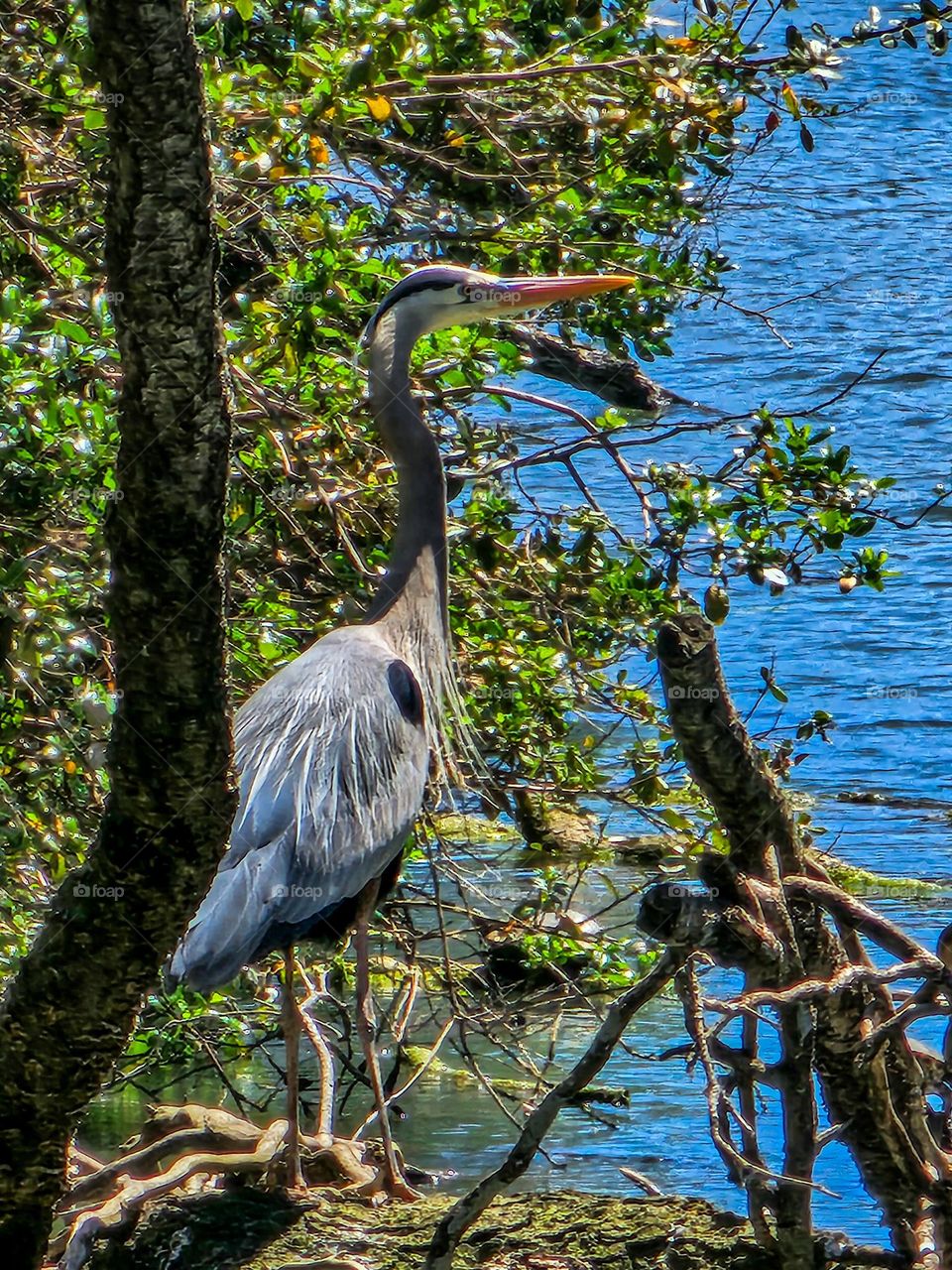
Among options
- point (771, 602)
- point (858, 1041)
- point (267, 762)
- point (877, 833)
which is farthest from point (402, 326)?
point (771, 602)

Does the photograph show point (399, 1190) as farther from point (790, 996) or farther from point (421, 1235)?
point (790, 996)

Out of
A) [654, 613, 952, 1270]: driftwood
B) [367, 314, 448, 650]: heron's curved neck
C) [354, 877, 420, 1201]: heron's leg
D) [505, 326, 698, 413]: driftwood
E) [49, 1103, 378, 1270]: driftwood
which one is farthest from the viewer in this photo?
[505, 326, 698, 413]: driftwood

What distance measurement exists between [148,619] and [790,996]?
1082 mm

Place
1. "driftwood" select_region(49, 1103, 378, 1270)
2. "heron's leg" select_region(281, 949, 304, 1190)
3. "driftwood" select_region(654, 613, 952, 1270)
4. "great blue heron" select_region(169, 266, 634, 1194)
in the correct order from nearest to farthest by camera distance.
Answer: "driftwood" select_region(654, 613, 952, 1270) < "driftwood" select_region(49, 1103, 378, 1270) < "heron's leg" select_region(281, 949, 304, 1190) < "great blue heron" select_region(169, 266, 634, 1194)

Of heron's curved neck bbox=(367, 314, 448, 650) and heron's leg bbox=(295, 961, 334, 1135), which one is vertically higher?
heron's curved neck bbox=(367, 314, 448, 650)

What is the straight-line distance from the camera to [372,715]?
5.62m

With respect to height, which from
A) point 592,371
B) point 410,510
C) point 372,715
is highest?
point 592,371

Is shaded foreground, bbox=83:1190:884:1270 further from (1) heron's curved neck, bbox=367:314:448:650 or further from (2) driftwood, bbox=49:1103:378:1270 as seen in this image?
(1) heron's curved neck, bbox=367:314:448:650

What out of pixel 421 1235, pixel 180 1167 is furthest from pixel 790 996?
pixel 180 1167

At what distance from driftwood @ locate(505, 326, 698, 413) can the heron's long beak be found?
0.41 metres

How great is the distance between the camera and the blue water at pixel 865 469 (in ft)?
21.0

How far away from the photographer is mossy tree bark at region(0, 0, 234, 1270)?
2.50 metres

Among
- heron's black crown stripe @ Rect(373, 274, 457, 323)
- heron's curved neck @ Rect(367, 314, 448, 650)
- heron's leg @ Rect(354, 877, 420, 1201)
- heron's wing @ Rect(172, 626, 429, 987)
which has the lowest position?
heron's leg @ Rect(354, 877, 420, 1201)

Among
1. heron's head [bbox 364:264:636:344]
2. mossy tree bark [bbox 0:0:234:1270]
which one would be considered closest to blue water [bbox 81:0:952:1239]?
heron's head [bbox 364:264:636:344]
